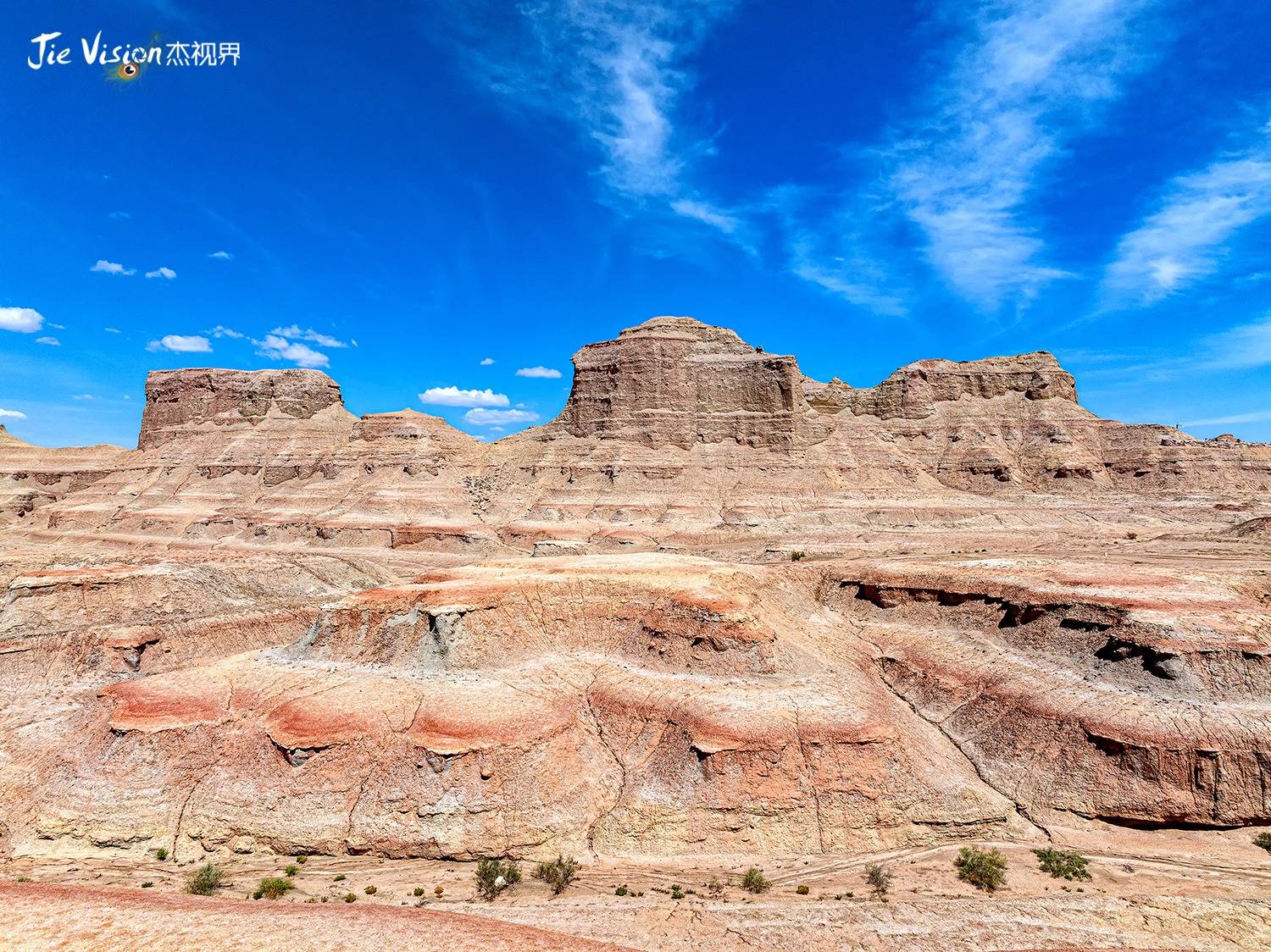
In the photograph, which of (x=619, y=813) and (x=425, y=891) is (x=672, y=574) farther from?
(x=425, y=891)

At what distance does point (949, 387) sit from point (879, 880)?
91043 mm

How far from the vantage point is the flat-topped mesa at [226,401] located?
312ft

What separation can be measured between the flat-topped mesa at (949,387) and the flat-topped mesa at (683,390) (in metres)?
11.7

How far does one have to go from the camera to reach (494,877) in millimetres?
16891

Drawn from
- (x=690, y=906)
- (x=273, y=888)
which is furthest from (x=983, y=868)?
(x=273, y=888)

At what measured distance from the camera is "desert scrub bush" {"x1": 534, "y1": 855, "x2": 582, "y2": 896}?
16891 millimetres

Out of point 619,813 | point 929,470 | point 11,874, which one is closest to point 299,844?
point 11,874

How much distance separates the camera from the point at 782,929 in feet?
48.1

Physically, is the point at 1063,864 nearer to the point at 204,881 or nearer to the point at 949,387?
the point at 204,881

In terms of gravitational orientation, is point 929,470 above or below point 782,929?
above

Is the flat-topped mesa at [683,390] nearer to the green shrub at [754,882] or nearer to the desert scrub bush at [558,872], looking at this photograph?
the desert scrub bush at [558,872]

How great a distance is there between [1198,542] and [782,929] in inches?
2229

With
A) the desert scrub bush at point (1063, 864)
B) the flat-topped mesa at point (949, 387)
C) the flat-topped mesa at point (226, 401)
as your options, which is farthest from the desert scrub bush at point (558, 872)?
the flat-topped mesa at point (226, 401)

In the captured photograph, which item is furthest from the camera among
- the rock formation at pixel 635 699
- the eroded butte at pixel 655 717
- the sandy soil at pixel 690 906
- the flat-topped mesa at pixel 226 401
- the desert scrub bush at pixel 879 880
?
the flat-topped mesa at pixel 226 401
